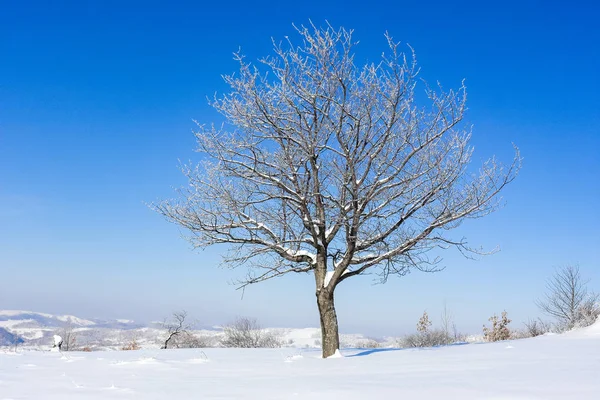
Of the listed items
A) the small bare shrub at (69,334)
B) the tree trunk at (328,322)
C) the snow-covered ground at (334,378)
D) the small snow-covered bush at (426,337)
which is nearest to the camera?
the snow-covered ground at (334,378)

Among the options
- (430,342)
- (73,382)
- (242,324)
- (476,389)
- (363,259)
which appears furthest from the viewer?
(242,324)

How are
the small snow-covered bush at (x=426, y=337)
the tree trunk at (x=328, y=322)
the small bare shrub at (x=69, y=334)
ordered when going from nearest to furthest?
the tree trunk at (x=328, y=322)
the small snow-covered bush at (x=426, y=337)
the small bare shrub at (x=69, y=334)

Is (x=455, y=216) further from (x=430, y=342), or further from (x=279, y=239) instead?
(x=430, y=342)

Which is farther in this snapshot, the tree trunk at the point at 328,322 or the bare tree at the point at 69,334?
the bare tree at the point at 69,334

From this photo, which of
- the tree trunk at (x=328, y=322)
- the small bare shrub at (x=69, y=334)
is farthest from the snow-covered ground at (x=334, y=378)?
the small bare shrub at (x=69, y=334)

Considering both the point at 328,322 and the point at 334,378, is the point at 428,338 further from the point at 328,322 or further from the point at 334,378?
the point at 334,378

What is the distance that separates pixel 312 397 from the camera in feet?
13.9

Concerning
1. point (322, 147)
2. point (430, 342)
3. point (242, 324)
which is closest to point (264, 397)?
point (322, 147)

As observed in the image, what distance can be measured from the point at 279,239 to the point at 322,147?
2.21 meters

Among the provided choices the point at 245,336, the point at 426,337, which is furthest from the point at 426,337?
the point at 245,336

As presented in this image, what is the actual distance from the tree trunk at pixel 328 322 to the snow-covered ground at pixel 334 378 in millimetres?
2032

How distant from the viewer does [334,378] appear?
5461 mm

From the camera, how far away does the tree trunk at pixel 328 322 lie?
960 cm

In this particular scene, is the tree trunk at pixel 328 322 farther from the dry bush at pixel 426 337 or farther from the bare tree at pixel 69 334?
the bare tree at pixel 69 334
